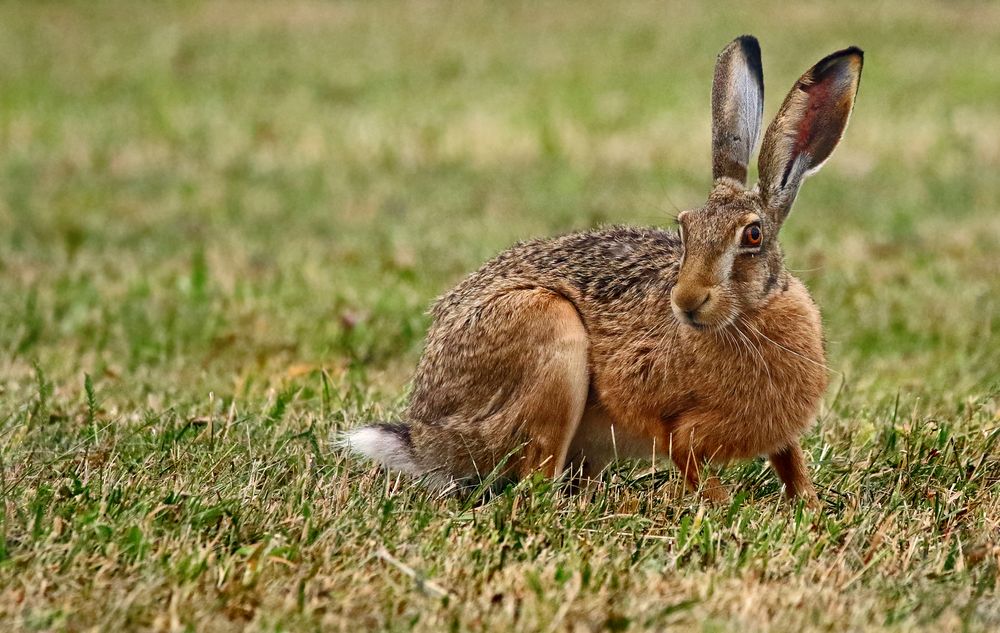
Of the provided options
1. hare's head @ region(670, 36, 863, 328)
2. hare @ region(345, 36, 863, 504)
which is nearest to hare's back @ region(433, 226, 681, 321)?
hare @ region(345, 36, 863, 504)

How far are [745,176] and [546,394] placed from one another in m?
0.87

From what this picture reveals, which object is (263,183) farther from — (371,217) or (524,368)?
(524,368)

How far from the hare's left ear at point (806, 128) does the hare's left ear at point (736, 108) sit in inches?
3.5

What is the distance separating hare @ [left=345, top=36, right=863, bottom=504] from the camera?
417cm

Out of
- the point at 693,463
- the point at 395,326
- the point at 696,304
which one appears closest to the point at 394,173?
the point at 395,326

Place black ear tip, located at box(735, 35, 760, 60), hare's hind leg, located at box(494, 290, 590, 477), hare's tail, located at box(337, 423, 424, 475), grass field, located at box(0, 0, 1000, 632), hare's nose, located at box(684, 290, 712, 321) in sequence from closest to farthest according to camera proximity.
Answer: grass field, located at box(0, 0, 1000, 632) < hare's nose, located at box(684, 290, 712, 321) < hare's hind leg, located at box(494, 290, 590, 477) < black ear tip, located at box(735, 35, 760, 60) < hare's tail, located at box(337, 423, 424, 475)

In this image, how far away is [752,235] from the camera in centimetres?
407

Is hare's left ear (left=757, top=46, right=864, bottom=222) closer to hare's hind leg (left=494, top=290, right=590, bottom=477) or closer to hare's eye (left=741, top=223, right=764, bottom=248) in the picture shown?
hare's eye (left=741, top=223, right=764, bottom=248)

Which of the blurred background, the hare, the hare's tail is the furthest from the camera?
the blurred background

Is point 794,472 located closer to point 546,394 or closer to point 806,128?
point 546,394

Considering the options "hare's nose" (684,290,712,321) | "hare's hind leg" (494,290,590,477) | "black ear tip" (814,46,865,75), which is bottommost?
"hare's hind leg" (494,290,590,477)

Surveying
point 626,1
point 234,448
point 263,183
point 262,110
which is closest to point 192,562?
point 234,448

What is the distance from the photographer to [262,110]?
48.9ft

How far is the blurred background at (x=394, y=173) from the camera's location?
695 cm
